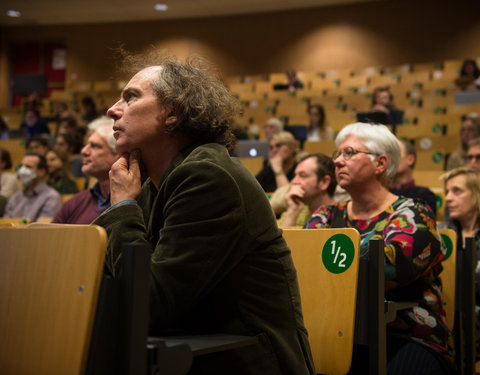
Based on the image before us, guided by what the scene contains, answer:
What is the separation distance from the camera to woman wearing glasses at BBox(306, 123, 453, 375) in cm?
185

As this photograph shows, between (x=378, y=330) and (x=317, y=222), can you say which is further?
(x=317, y=222)

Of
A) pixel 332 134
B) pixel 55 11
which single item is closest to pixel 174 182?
pixel 332 134

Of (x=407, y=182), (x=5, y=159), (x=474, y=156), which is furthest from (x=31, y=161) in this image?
(x=474, y=156)

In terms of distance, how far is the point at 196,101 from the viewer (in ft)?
4.49

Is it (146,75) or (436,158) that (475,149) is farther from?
(146,75)

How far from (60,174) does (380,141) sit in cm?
314

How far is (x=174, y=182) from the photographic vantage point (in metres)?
1.18

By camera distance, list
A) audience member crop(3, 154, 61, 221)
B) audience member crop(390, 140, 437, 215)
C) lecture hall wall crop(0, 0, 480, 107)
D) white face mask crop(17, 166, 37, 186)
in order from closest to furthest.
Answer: audience member crop(390, 140, 437, 215), audience member crop(3, 154, 61, 221), white face mask crop(17, 166, 37, 186), lecture hall wall crop(0, 0, 480, 107)

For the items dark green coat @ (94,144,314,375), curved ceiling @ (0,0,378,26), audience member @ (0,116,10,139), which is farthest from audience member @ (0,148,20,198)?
curved ceiling @ (0,0,378,26)

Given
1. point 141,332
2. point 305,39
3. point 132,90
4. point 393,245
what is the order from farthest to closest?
point 305,39
point 393,245
point 132,90
point 141,332

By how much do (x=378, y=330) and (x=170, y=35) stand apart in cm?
1130

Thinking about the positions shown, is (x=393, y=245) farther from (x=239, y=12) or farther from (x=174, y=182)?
(x=239, y=12)

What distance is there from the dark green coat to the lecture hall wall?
32.1 feet

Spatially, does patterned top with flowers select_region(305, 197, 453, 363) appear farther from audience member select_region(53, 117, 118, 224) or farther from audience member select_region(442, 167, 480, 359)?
audience member select_region(53, 117, 118, 224)
